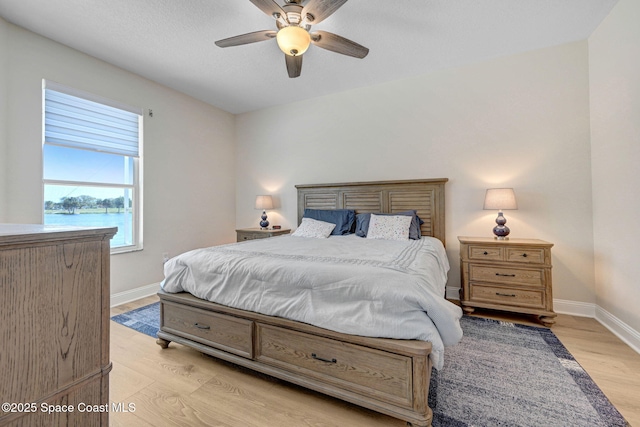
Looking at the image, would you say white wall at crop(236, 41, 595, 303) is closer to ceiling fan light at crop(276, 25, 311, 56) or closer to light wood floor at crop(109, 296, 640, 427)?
light wood floor at crop(109, 296, 640, 427)

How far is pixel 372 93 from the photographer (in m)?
3.62

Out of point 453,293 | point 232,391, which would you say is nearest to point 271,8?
point 232,391

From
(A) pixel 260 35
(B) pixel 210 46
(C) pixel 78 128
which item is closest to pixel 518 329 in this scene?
(A) pixel 260 35

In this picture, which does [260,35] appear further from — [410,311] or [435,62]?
[410,311]

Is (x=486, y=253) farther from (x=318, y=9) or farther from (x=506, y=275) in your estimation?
(x=318, y=9)

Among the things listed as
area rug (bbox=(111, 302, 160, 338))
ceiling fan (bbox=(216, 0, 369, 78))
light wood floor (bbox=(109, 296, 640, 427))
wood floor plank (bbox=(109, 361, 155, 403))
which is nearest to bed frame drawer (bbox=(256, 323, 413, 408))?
light wood floor (bbox=(109, 296, 640, 427))

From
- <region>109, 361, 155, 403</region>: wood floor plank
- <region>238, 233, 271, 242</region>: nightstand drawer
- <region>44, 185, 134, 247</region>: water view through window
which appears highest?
<region>44, 185, 134, 247</region>: water view through window

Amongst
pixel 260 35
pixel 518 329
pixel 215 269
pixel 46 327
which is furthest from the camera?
pixel 518 329

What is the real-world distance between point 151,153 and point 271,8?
2461 millimetres

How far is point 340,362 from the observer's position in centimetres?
145

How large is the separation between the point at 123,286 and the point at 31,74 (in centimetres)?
225

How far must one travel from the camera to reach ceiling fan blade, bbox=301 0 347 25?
71.7 inches

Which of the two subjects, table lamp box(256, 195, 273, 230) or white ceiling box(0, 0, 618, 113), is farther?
table lamp box(256, 195, 273, 230)

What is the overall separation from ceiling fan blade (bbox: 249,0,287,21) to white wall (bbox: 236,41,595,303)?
1.94 m
